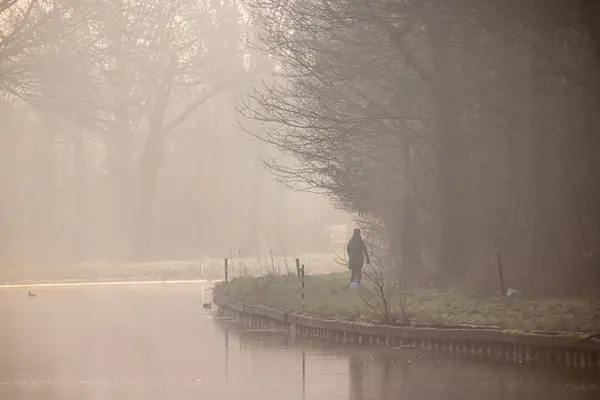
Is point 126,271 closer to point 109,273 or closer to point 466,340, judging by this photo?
point 109,273

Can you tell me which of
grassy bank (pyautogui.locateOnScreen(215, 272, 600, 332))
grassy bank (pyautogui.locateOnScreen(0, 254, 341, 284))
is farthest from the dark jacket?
grassy bank (pyautogui.locateOnScreen(0, 254, 341, 284))

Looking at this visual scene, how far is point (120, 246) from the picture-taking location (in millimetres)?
78750

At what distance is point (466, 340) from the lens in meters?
22.0

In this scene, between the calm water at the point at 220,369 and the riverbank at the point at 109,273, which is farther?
the riverbank at the point at 109,273

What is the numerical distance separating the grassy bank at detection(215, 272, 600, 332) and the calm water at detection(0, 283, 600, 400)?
1442mm

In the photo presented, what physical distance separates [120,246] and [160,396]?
62419 millimetres

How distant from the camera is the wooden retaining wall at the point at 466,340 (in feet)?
64.7

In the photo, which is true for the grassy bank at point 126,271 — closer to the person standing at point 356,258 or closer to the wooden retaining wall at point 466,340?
the person standing at point 356,258

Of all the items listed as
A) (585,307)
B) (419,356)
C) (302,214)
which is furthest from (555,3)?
(302,214)

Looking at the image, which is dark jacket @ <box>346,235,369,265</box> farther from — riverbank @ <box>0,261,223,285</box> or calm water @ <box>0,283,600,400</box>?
riverbank @ <box>0,261,223,285</box>

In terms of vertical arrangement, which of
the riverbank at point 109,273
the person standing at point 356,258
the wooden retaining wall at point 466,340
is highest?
the riverbank at point 109,273

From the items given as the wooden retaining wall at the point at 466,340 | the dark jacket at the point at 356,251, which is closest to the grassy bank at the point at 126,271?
the dark jacket at the point at 356,251

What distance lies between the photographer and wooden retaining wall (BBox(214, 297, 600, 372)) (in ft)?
64.7

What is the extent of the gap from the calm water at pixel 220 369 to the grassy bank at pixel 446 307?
1442mm
